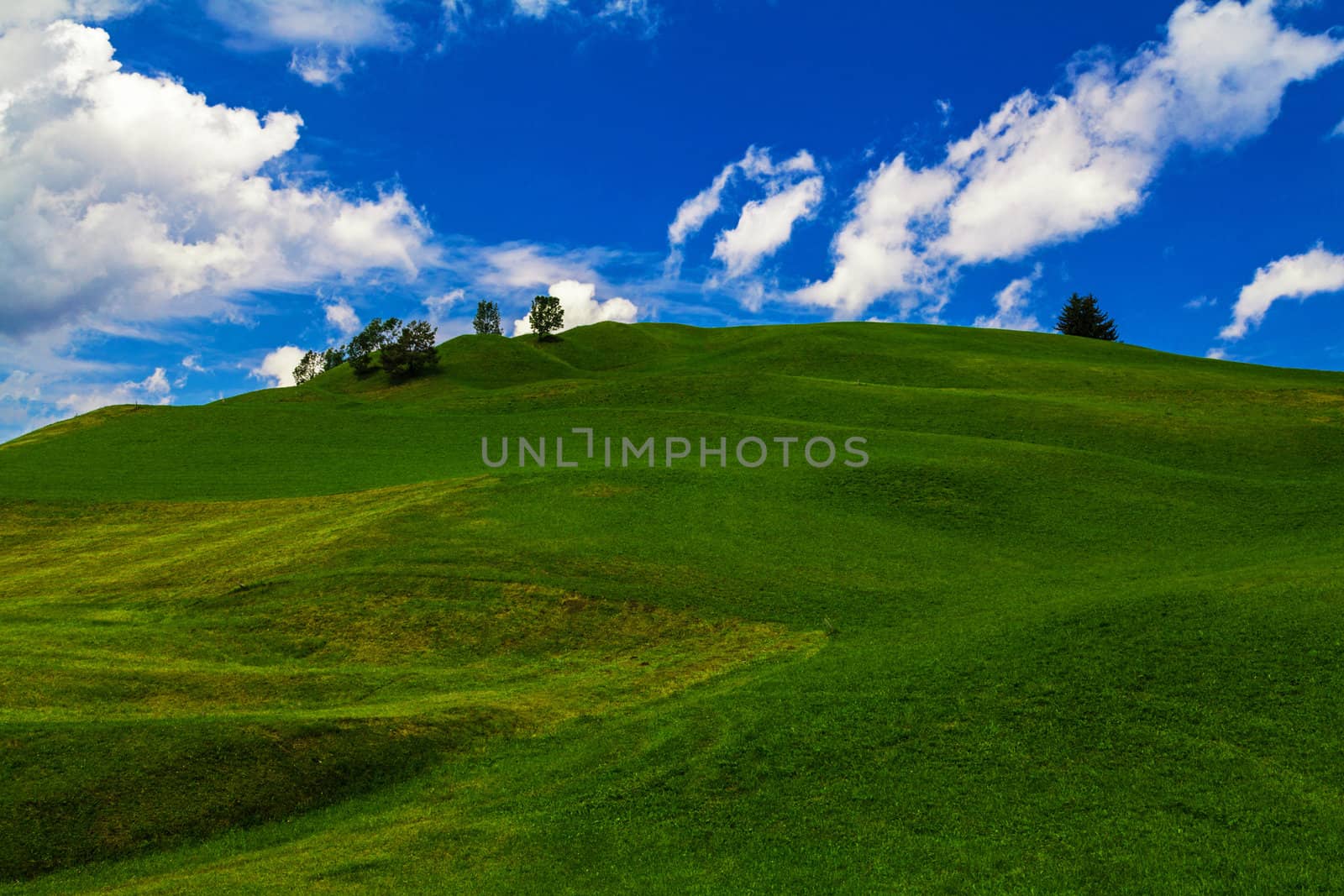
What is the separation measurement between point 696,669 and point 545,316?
11279 centimetres

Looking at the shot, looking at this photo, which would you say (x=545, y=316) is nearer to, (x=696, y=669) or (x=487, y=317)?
(x=487, y=317)

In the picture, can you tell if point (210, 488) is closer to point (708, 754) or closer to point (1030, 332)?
point (708, 754)

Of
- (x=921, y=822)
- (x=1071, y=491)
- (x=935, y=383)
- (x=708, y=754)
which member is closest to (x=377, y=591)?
(x=708, y=754)

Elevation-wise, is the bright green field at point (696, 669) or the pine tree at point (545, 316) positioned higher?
the pine tree at point (545, 316)

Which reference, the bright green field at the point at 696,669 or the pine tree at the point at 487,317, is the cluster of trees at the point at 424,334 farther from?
the bright green field at the point at 696,669

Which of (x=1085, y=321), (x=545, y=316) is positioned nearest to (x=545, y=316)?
(x=545, y=316)

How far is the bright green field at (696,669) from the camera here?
14297mm

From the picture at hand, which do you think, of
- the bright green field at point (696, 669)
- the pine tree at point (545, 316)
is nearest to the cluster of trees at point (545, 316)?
the pine tree at point (545, 316)

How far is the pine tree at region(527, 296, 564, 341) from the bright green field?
75954 mm

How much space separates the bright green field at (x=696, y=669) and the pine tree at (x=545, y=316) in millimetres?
75954

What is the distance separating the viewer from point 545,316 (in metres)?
131

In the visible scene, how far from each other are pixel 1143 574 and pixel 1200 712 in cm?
1770

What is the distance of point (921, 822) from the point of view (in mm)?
14602

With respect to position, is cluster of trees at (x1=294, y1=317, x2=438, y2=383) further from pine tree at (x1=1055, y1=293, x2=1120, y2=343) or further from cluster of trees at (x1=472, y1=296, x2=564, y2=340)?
pine tree at (x1=1055, y1=293, x2=1120, y2=343)
